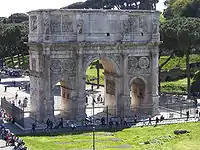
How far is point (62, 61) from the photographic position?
2058 inches

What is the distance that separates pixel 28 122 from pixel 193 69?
3784 cm

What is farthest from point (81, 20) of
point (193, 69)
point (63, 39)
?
point (193, 69)

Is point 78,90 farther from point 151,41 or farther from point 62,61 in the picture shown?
point 151,41

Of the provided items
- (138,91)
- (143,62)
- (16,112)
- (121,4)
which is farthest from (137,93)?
(121,4)

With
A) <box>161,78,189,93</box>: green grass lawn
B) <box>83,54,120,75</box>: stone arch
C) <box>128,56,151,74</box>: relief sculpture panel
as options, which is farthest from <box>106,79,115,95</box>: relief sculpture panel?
Result: <box>161,78,189,93</box>: green grass lawn

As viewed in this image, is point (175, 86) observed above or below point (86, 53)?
below

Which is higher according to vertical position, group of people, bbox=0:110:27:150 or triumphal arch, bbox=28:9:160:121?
triumphal arch, bbox=28:9:160:121

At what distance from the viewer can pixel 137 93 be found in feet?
192

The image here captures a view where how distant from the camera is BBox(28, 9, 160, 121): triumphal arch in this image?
2031 inches

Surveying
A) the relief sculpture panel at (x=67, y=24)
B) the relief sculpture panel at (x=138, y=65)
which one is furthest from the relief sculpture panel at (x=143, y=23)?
the relief sculpture panel at (x=67, y=24)

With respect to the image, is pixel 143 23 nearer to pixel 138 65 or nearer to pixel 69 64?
pixel 138 65

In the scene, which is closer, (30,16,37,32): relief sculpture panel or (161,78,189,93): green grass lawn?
(30,16,37,32): relief sculpture panel

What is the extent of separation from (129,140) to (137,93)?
14452mm

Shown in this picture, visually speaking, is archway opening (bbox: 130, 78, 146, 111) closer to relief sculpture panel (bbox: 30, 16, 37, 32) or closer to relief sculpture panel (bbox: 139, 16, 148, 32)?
relief sculpture panel (bbox: 139, 16, 148, 32)
